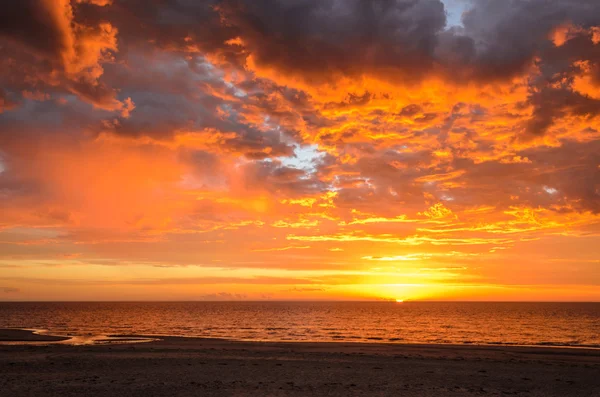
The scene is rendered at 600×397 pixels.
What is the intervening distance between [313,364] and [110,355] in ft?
53.5

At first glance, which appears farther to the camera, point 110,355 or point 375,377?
point 110,355

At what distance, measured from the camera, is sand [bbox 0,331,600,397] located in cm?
2178

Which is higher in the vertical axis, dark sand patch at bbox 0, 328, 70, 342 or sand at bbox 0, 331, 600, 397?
sand at bbox 0, 331, 600, 397

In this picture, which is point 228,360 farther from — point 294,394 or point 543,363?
point 543,363

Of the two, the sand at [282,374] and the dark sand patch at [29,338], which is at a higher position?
the sand at [282,374]

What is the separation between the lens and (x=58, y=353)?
35.2 m

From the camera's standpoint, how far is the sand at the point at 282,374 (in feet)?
71.5

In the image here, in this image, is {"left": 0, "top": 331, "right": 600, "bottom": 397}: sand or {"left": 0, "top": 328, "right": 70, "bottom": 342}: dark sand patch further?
{"left": 0, "top": 328, "right": 70, "bottom": 342}: dark sand patch

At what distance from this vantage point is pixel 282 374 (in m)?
26.3

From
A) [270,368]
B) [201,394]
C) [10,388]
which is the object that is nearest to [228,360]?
[270,368]

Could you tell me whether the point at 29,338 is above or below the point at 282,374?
below

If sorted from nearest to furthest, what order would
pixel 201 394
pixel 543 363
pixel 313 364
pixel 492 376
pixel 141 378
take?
pixel 201 394
pixel 141 378
pixel 492 376
pixel 313 364
pixel 543 363

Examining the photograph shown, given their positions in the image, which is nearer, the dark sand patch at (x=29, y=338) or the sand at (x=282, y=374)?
the sand at (x=282, y=374)

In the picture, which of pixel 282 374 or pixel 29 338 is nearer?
pixel 282 374
